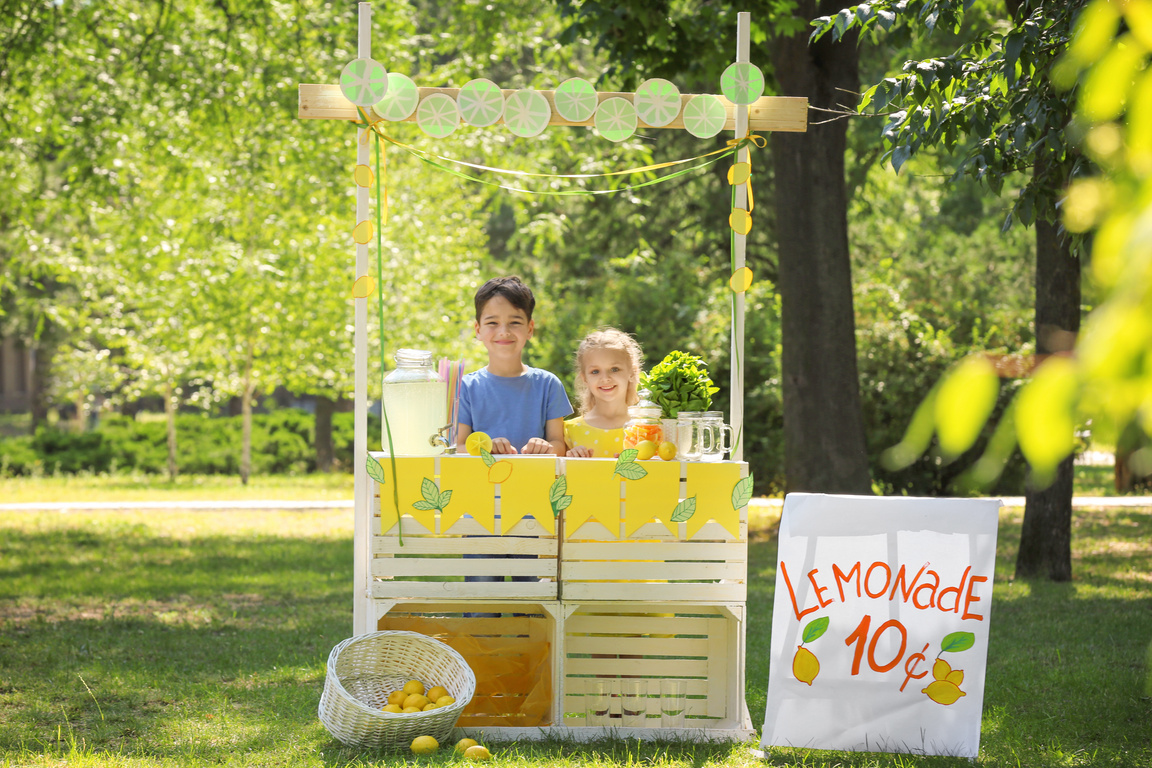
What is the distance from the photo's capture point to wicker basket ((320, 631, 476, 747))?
11.6 ft

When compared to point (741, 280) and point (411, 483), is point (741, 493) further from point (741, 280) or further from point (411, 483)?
point (411, 483)

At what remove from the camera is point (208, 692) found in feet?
15.1

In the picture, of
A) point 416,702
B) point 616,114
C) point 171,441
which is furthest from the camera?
point 171,441

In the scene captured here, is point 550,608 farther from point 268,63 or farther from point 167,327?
point 167,327

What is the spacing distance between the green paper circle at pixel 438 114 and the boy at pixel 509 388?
64cm

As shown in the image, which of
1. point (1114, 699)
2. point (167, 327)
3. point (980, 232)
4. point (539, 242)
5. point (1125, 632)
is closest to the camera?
point (1114, 699)

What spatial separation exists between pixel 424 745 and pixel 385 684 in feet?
1.41

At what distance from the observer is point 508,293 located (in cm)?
416

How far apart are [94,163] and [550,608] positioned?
803 cm

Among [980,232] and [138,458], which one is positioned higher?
[980,232]

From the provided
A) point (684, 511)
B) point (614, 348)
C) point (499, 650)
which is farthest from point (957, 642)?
point (499, 650)

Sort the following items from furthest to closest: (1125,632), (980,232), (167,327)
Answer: (980,232)
(167,327)
(1125,632)

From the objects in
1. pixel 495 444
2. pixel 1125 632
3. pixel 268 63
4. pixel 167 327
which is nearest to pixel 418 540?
pixel 495 444

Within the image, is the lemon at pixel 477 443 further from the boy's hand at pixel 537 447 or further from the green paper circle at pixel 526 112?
the green paper circle at pixel 526 112
